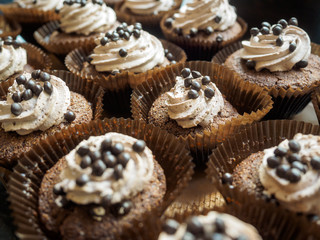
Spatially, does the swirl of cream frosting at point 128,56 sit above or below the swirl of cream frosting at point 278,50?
below


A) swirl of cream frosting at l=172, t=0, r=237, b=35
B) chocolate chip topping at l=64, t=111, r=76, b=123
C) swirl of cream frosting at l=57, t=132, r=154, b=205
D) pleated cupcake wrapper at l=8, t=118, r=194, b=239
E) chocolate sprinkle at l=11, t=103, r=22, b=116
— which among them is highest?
swirl of cream frosting at l=172, t=0, r=237, b=35

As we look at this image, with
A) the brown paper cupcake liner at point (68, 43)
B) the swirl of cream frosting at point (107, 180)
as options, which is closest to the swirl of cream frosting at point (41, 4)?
the brown paper cupcake liner at point (68, 43)

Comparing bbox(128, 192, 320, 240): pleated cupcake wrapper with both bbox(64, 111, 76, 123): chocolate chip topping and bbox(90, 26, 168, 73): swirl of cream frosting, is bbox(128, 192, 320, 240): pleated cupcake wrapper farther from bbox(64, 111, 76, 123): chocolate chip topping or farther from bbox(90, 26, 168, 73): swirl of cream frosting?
bbox(90, 26, 168, 73): swirl of cream frosting

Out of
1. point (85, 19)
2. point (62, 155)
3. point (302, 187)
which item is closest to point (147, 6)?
point (85, 19)

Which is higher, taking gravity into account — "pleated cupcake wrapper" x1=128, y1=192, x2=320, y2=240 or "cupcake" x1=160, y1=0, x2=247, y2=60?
"cupcake" x1=160, y1=0, x2=247, y2=60

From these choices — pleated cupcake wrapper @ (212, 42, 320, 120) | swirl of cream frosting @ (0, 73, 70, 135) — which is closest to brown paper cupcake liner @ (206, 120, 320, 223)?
→ pleated cupcake wrapper @ (212, 42, 320, 120)

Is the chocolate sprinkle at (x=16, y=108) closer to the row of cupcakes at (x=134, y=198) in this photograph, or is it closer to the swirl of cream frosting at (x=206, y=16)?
the row of cupcakes at (x=134, y=198)

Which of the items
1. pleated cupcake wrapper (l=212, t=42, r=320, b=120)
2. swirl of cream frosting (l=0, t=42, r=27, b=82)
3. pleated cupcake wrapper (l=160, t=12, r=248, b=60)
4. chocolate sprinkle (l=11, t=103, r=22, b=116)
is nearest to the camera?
chocolate sprinkle (l=11, t=103, r=22, b=116)
